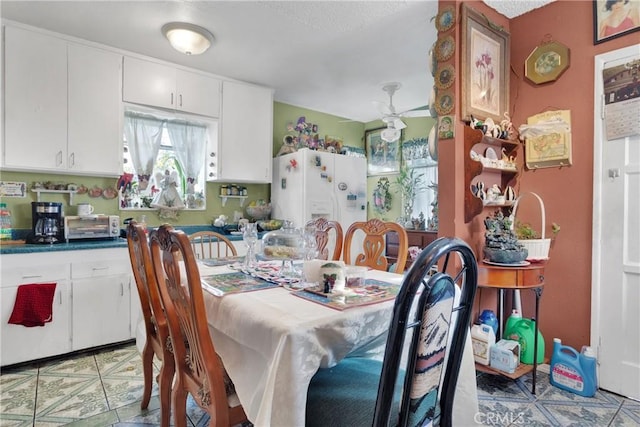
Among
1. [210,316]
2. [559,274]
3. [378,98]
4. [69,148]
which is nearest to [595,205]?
[559,274]

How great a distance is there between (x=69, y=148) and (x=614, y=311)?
3996mm

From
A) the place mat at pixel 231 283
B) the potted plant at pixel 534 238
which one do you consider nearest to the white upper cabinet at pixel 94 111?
the place mat at pixel 231 283

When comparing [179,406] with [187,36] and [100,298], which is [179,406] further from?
[187,36]

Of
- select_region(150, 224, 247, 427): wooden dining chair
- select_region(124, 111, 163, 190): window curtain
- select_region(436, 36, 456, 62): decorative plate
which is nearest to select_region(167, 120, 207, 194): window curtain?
select_region(124, 111, 163, 190): window curtain

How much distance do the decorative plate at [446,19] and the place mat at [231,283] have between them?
1936mm

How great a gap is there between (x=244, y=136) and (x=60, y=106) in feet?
5.17

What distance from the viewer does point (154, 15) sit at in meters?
2.45

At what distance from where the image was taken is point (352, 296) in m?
1.28

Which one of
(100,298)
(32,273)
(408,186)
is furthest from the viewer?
(408,186)

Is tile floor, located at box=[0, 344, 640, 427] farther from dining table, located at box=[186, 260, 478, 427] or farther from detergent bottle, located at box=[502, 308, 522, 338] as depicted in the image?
dining table, located at box=[186, 260, 478, 427]

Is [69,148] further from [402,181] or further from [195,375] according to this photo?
[402,181]

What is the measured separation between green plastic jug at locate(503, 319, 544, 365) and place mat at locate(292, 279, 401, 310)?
1295 millimetres

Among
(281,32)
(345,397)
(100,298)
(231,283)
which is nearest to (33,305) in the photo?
(100,298)

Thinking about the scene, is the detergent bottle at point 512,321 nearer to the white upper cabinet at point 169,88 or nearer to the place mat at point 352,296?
the place mat at point 352,296
